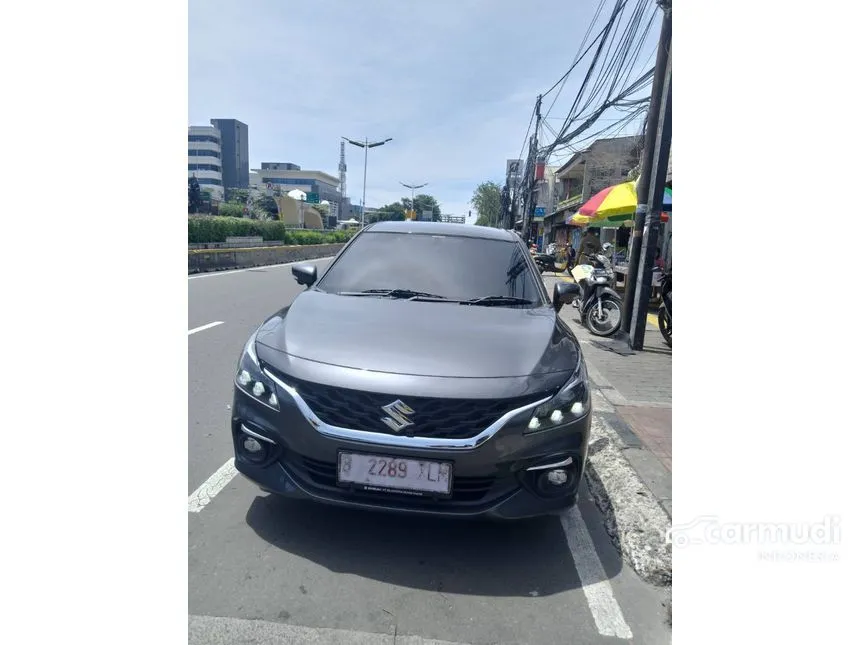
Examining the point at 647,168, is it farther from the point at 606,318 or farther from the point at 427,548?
the point at 427,548

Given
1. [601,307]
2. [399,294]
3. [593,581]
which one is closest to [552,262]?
[601,307]

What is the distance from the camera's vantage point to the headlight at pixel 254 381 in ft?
7.75

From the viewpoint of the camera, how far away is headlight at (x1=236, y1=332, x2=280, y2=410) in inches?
93.0

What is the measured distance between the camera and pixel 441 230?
399 cm

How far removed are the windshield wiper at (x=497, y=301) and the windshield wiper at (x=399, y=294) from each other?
0.16 metres

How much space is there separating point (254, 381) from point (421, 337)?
0.80m

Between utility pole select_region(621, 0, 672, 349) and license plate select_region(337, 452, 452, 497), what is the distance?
555cm

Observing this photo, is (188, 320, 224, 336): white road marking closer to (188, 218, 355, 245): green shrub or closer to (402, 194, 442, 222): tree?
(188, 218, 355, 245): green shrub

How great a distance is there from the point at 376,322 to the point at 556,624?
5.08 feet

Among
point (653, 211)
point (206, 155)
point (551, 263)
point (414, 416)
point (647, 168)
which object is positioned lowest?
point (414, 416)

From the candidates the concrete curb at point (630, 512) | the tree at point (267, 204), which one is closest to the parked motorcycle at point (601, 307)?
the concrete curb at point (630, 512)

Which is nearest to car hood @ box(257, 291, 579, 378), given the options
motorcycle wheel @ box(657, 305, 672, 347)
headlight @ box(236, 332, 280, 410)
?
headlight @ box(236, 332, 280, 410)

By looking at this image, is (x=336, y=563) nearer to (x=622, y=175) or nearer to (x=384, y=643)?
(x=384, y=643)

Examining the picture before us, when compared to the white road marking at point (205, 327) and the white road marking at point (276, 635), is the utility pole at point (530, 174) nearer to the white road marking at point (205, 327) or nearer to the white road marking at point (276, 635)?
the white road marking at point (205, 327)
